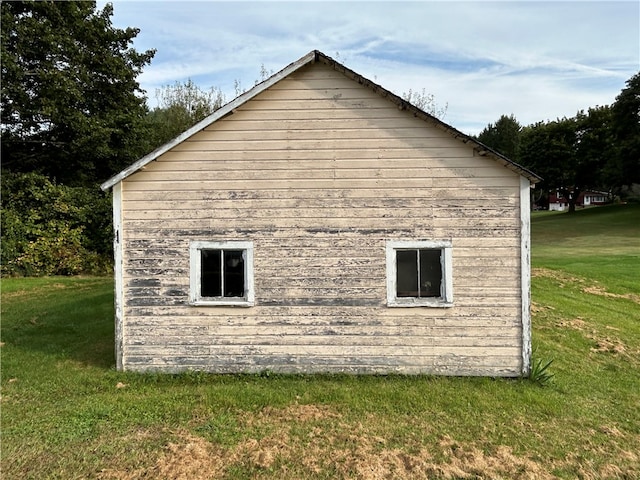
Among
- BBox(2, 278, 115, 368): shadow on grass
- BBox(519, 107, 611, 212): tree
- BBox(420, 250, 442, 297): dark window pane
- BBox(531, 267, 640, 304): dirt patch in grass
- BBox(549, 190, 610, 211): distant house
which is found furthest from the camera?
BBox(549, 190, 610, 211): distant house

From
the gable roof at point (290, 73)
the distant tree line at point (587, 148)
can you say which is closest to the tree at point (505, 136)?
the distant tree line at point (587, 148)

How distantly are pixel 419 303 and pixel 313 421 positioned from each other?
287 cm

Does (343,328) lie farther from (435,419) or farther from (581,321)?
(581,321)

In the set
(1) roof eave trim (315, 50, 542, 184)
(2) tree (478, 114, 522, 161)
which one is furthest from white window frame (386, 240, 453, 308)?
(2) tree (478, 114, 522, 161)

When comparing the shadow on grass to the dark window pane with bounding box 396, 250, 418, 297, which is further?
the shadow on grass

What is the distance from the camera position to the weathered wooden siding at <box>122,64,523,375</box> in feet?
26.0

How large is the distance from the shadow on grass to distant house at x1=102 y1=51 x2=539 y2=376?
239 centimetres

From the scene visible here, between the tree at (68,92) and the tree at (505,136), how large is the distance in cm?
7081

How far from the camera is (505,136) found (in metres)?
82.4

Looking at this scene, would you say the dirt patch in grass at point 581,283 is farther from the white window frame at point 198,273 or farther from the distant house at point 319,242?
the white window frame at point 198,273

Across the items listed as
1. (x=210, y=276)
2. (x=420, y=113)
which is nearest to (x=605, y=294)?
(x=420, y=113)

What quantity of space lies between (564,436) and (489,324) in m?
2.21

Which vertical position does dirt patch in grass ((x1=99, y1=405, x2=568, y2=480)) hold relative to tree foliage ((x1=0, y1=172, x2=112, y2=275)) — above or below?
below

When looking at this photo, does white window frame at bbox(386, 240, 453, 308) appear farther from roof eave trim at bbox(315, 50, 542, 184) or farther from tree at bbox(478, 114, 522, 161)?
tree at bbox(478, 114, 522, 161)
